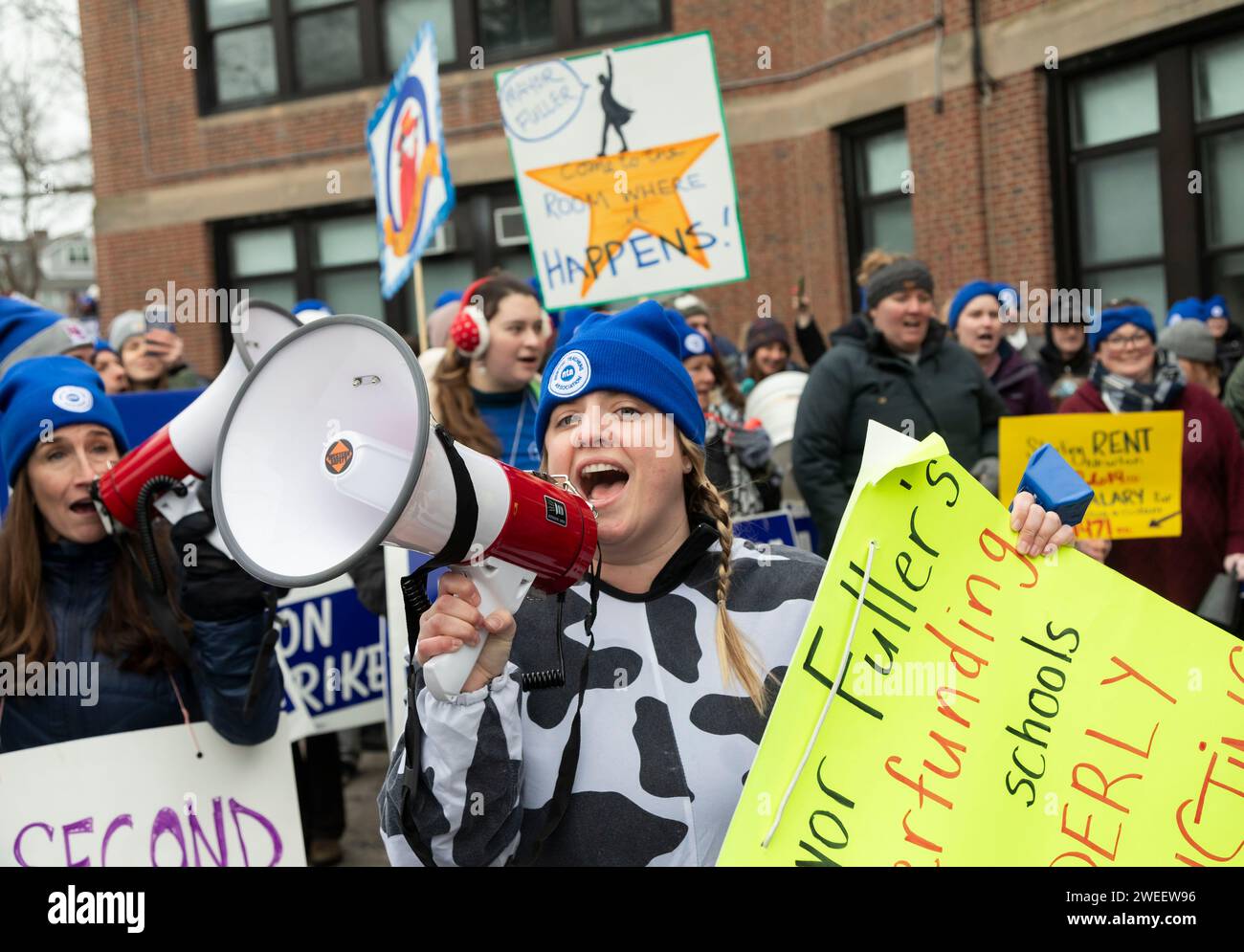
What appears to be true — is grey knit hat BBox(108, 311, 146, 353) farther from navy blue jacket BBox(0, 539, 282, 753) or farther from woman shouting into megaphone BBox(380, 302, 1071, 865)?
woman shouting into megaphone BBox(380, 302, 1071, 865)

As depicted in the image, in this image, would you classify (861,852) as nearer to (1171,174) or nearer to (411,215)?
(411,215)

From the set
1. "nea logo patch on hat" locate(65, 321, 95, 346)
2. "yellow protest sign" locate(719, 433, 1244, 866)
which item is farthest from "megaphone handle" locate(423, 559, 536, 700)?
"nea logo patch on hat" locate(65, 321, 95, 346)

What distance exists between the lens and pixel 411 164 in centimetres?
604

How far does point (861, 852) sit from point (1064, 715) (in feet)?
1.16

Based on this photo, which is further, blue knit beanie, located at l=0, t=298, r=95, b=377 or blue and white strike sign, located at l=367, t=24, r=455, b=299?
blue and white strike sign, located at l=367, t=24, r=455, b=299

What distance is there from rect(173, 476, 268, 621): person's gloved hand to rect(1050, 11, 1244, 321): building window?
29.2 ft

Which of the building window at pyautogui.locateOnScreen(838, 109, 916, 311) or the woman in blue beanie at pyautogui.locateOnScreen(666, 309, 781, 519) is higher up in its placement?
the building window at pyautogui.locateOnScreen(838, 109, 916, 311)

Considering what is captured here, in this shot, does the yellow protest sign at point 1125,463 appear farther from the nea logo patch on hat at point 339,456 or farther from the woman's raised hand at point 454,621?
the nea logo patch on hat at point 339,456

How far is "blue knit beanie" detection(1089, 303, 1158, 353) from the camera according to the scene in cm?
497

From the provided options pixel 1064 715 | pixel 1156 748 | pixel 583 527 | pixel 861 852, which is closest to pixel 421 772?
pixel 583 527

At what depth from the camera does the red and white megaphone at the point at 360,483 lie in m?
1.50

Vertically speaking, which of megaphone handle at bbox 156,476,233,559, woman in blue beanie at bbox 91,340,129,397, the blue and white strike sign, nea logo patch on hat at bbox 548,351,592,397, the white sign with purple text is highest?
the blue and white strike sign

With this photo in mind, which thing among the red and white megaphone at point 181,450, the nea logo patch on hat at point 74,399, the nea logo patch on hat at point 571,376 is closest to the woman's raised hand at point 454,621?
the nea logo patch on hat at point 571,376

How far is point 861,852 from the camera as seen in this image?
5.57 feet
